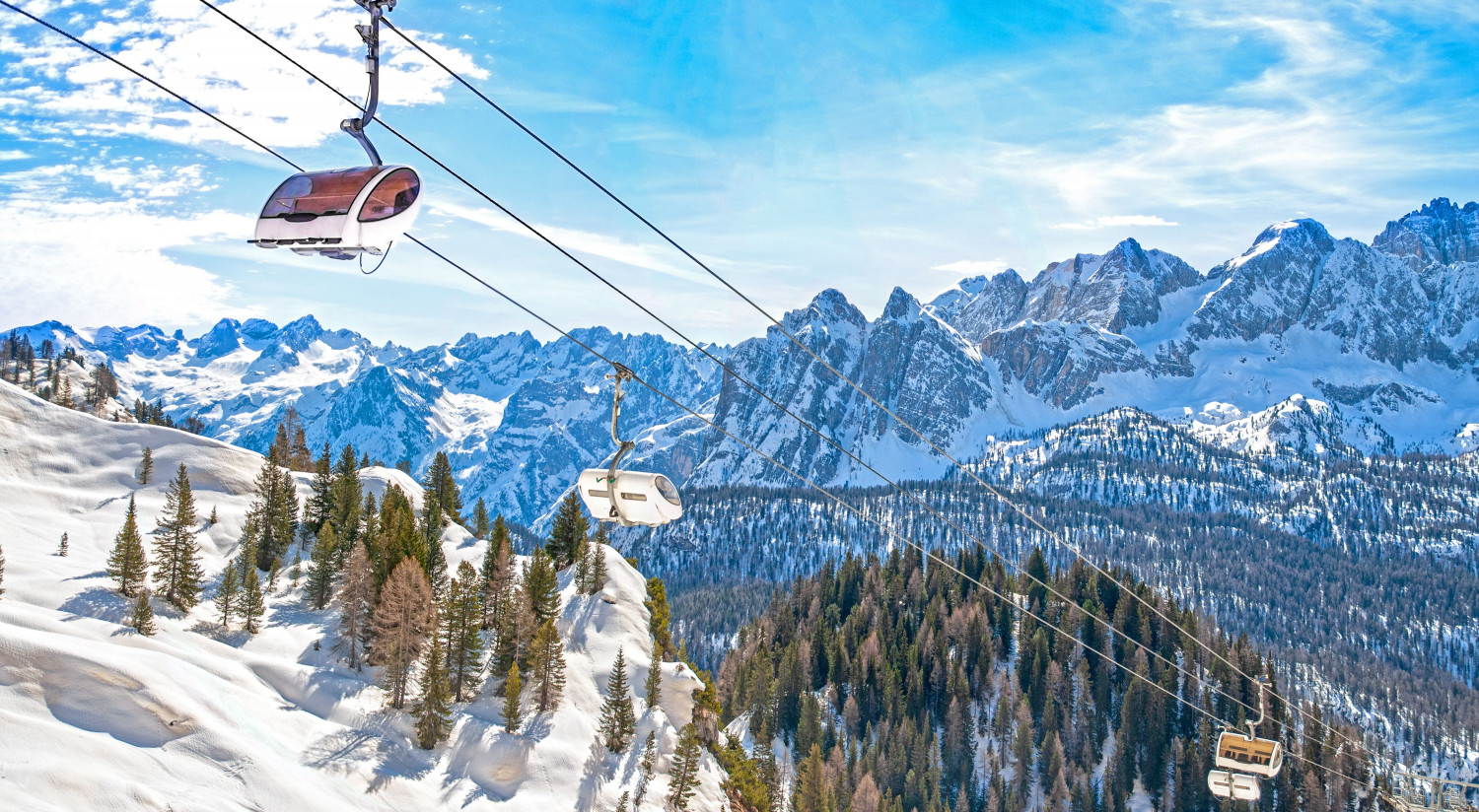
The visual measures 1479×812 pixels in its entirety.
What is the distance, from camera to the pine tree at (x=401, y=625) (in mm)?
66188

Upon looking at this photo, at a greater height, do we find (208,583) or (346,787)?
(208,583)

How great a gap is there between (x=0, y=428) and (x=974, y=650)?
4305 inches

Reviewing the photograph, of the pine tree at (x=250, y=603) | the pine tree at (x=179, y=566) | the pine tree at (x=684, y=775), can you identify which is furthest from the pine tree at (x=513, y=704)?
the pine tree at (x=179, y=566)

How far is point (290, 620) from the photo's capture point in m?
72.1

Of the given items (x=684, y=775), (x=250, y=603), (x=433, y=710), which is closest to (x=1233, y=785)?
(x=684, y=775)

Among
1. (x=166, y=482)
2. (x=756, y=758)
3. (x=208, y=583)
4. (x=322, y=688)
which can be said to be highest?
(x=166, y=482)

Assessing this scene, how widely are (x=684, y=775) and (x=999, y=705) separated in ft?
211

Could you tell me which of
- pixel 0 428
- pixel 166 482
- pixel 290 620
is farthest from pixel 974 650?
pixel 0 428

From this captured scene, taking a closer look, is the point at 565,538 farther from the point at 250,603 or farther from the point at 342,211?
the point at 342,211

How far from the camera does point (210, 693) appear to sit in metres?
55.5

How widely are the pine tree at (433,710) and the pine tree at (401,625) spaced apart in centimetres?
281

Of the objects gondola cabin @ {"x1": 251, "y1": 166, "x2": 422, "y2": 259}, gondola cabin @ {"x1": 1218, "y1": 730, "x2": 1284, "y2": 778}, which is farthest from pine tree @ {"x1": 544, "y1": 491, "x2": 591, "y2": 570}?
gondola cabin @ {"x1": 251, "y1": 166, "x2": 422, "y2": 259}

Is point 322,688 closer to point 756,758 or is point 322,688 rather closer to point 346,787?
point 346,787

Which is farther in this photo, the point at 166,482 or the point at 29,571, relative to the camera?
the point at 166,482
